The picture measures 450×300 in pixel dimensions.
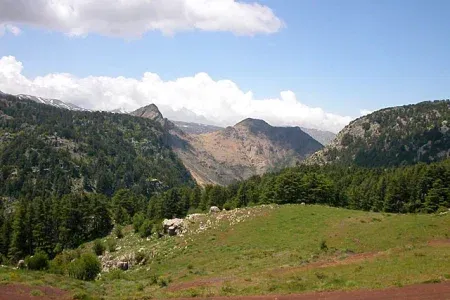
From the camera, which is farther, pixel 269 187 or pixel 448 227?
pixel 269 187

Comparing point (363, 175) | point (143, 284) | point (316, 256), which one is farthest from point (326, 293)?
point (363, 175)

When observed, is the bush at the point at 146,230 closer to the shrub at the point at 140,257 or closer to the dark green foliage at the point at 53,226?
the shrub at the point at 140,257

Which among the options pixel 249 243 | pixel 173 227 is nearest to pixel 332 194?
pixel 173 227

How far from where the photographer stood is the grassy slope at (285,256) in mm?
29969

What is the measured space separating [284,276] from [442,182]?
8131cm

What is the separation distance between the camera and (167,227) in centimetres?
7344

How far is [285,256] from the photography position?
150ft

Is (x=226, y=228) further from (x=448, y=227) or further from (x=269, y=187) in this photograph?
(x=269, y=187)

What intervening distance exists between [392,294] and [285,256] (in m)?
22.4

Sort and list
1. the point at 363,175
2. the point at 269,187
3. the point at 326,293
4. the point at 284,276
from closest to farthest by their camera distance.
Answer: the point at 326,293 < the point at 284,276 < the point at 269,187 < the point at 363,175

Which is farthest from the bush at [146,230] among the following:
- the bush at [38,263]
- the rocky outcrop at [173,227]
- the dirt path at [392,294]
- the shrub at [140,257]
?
the dirt path at [392,294]

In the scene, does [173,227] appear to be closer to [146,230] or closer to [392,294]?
[146,230]

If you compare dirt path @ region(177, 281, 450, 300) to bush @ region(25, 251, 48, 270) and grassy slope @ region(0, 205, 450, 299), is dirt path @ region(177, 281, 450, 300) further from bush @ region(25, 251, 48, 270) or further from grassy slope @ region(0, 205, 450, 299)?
bush @ region(25, 251, 48, 270)

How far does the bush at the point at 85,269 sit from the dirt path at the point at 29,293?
2130 centimetres
